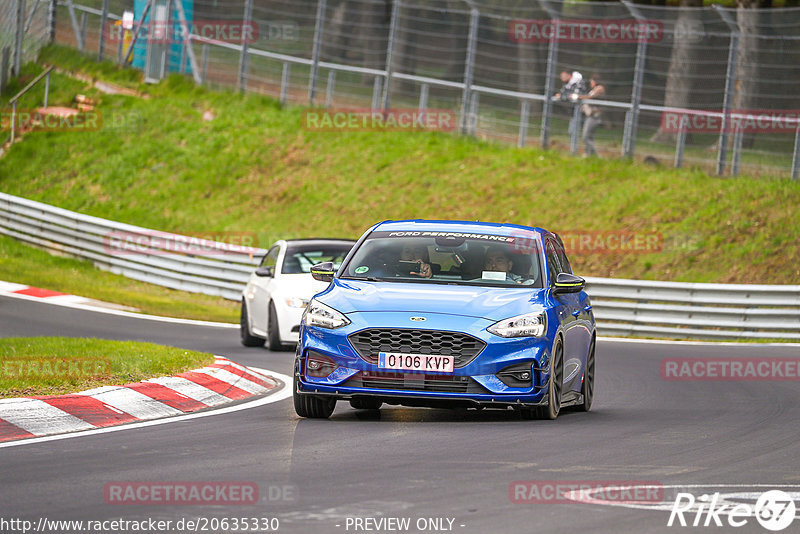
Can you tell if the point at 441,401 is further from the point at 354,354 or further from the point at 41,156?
the point at 41,156

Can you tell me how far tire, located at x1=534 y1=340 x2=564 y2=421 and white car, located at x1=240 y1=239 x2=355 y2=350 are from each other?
22.6ft

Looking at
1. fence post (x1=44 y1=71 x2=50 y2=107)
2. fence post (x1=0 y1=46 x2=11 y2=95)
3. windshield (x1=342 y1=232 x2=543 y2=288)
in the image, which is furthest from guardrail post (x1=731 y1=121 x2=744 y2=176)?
fence post (x1=0 y1=46 x2=11 y2=95)

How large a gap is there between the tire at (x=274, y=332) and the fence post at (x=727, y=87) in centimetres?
1174

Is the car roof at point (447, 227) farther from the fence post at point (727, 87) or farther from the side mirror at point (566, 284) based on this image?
the fence post at point (727, 87)

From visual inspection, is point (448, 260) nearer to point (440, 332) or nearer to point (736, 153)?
point (440, 332)

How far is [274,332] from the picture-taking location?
18.1 m

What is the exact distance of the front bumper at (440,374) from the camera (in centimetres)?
998

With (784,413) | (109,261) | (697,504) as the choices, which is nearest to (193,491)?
(697,504)

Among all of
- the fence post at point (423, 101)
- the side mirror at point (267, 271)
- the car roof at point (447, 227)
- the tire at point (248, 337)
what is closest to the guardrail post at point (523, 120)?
the fence post at point (423, 101)

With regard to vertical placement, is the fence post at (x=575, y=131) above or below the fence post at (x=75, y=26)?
below

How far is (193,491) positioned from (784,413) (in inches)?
255

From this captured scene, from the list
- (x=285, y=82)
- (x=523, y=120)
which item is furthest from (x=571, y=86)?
(x=285, y=82)

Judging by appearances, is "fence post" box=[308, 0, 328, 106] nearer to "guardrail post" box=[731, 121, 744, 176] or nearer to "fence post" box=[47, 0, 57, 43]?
"fence post" box=[47, 0, 57, 43]

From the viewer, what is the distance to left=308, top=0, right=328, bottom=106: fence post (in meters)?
34.4
